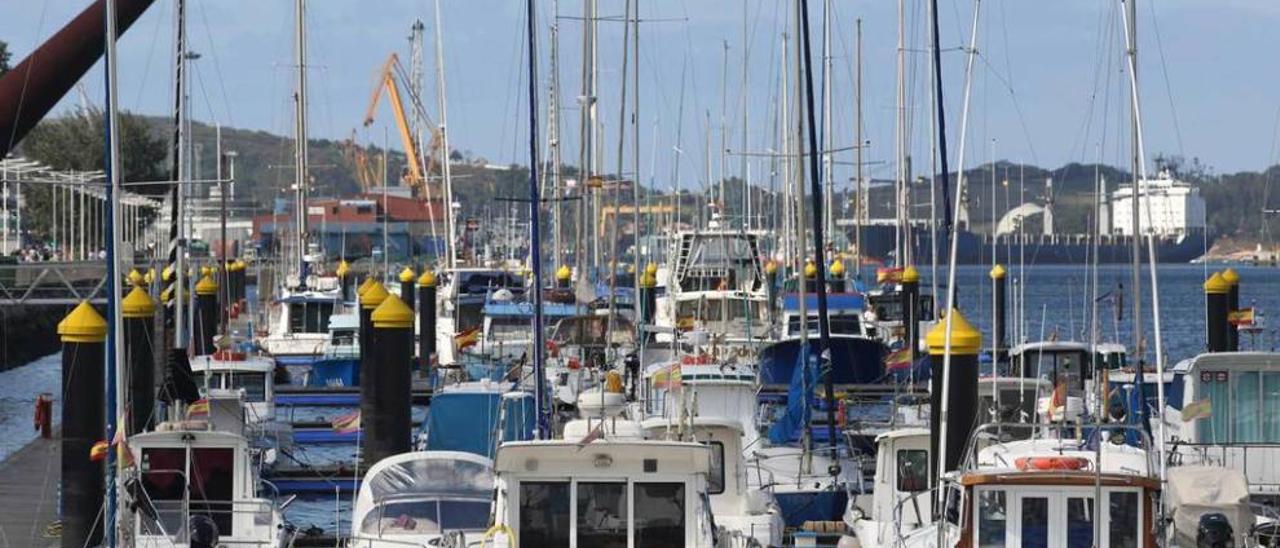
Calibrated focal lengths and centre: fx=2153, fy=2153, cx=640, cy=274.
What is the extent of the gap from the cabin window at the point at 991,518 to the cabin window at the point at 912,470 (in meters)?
6.40

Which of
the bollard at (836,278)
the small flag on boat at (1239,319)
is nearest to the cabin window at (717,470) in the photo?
the small flag on boat at (1239,319)

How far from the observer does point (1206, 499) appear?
22672mm

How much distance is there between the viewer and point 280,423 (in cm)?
3828

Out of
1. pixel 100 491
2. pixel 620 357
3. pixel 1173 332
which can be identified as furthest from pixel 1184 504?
pixel 1173 332

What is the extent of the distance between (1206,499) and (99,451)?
11643 mm

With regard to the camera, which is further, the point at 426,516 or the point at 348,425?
Answer: the point at 348,425

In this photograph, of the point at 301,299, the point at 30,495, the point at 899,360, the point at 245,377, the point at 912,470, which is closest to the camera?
the point at 912,470

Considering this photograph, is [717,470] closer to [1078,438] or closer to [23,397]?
[1078,438]

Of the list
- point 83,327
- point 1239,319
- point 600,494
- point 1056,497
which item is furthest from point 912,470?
point 1239,319

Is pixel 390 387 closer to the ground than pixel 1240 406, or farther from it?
farther from it

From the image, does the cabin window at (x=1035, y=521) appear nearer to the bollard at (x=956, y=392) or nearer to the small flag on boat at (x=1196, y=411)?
the bollard at (x=956, y=392)

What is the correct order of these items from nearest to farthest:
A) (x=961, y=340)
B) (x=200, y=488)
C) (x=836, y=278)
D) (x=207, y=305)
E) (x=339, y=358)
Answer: (x=961, y=340)
(x=200, y=488)
(x=339, y=358)
(x=207, y=305)
(x=836, y=278)

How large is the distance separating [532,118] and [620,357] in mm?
13245

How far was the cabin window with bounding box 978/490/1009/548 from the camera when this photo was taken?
20.1m
